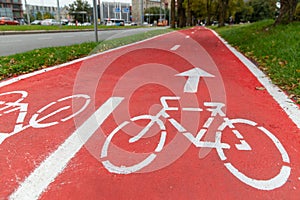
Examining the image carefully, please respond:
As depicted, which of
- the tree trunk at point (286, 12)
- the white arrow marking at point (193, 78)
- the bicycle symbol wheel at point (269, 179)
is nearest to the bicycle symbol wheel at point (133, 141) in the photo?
the bicycle symbol wheel at point (269, 179)

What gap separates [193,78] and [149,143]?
3.12 metres

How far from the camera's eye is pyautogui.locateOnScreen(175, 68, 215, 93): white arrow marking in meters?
4.93

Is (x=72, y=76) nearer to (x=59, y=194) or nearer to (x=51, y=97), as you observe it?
(x=51, y=97)

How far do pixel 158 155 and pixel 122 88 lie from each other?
2443 mm

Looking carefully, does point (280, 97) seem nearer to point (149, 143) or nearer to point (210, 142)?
point (210, 142)

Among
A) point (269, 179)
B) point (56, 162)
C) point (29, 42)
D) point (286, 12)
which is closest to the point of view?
point (269, 179)

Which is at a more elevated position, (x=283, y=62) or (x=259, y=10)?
(x=259, y=10)

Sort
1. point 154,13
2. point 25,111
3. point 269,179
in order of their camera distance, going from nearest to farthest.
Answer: point 269,179 < point 25,111 < point 154,13

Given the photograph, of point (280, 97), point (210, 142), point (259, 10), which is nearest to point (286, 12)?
point (280, 97)

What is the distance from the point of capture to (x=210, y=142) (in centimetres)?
297

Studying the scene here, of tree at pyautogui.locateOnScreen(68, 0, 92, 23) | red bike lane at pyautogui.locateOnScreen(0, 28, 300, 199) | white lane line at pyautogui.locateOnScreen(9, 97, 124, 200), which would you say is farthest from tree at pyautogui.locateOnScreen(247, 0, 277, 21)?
white lane line at pyautogui.locateOnScreen(9, 97, 124, 200)

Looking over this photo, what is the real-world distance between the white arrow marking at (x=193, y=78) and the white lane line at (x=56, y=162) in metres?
1.87

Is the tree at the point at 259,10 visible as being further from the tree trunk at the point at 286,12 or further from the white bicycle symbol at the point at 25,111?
the white bicycle symbol at the point at 25,111

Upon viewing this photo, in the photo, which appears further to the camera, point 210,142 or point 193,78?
point 193,78
